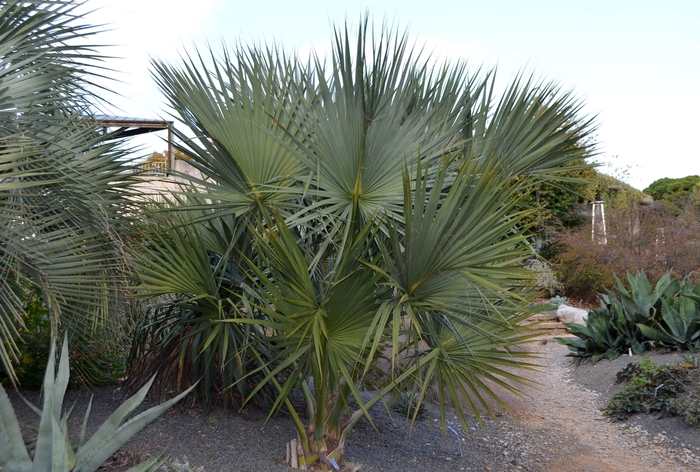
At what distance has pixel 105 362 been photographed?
5.94 m

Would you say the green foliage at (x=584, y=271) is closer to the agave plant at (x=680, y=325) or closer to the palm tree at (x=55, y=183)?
the agave plant at (x=680, y=325)

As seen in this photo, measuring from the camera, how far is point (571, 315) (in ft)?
43.7

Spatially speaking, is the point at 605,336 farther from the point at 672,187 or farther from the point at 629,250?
the point at 672,187

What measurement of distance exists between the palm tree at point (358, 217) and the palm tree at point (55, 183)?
14.4 inches

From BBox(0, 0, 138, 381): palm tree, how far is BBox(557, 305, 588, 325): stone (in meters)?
11.0

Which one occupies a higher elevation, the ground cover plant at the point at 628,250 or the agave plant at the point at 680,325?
the ground cover plant at the point at 628,250

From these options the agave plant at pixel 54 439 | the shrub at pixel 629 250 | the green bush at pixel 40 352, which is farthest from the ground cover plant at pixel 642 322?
the agave plant at pixel 54 439

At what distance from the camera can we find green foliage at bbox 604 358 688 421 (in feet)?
21.6

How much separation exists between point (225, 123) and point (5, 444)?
2459 millimetres

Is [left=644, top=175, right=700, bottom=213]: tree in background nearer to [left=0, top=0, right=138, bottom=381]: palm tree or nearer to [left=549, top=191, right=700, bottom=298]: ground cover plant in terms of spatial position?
[left=549, top=191, right=700, bottom=298]: ground cover plant

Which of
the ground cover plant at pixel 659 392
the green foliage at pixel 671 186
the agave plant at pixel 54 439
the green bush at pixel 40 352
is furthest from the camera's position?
the green foliage at pixel 671 186

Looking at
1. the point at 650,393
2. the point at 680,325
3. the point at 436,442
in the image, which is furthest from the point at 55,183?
the point at 680,325

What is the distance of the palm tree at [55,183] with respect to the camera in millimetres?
3499

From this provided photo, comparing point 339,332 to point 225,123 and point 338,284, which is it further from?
point 225,123
